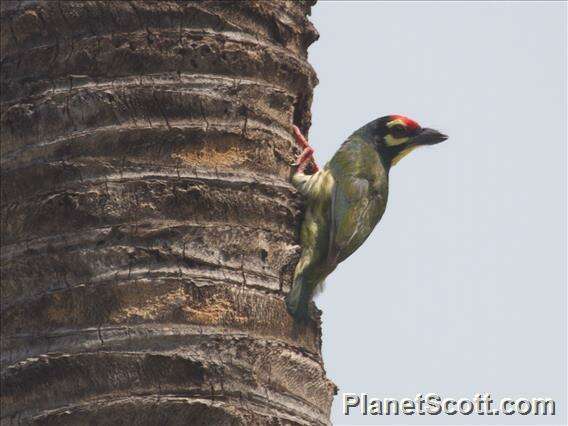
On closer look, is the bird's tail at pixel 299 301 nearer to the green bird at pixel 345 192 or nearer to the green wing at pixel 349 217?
the green bird at pixel 345 192

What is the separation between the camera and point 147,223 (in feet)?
9.68

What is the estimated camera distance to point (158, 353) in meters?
2.76

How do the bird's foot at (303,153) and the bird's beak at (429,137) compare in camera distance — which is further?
the bird's beak at (429,137)

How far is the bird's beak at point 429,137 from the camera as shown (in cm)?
552

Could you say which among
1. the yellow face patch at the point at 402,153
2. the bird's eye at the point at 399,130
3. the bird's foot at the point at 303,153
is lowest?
the bird's foot at the point at 303,153

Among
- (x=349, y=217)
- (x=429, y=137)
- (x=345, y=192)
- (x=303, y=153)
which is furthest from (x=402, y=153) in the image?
(x=303, y=153)

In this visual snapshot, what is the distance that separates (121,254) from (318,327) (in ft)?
2.11

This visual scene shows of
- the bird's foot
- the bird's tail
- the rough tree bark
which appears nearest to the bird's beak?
the bird's foot

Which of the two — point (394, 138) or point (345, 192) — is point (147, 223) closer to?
point (345, 192)

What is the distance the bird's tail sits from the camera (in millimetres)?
3043

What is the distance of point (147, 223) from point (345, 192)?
1745mm

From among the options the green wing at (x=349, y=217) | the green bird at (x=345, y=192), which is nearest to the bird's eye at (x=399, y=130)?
the green bird at (x=345, y=192)

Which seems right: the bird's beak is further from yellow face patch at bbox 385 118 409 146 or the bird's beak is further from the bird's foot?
the bird's foot

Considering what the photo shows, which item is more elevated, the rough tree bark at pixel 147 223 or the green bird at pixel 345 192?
the green bird at pixel 345 192
